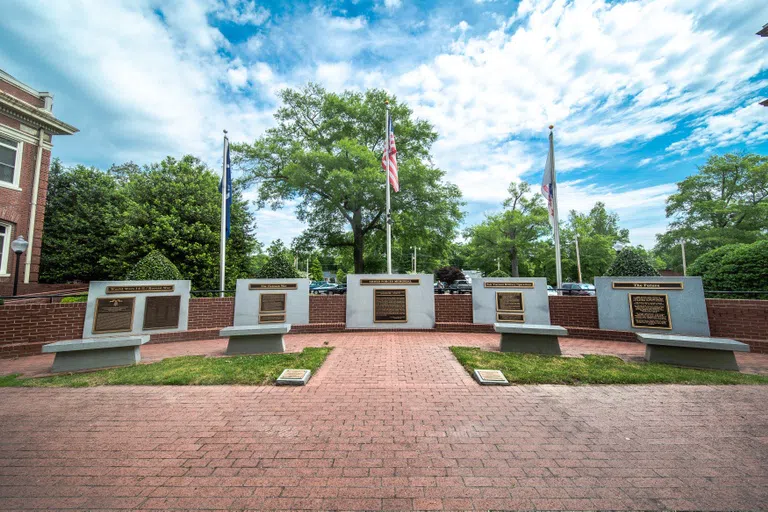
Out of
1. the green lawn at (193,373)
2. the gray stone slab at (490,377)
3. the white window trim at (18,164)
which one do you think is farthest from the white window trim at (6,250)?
the gray stone slab at (490,377)

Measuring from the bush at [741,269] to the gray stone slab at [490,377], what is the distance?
8.50 m

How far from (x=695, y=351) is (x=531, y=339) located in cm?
292

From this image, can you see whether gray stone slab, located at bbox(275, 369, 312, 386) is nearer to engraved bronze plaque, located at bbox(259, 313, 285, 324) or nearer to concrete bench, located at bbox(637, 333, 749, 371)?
engraved bronze plaque, located at bbox(259, 313, 285, 324)

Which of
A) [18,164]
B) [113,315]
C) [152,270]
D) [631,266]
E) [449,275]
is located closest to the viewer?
[113,315]

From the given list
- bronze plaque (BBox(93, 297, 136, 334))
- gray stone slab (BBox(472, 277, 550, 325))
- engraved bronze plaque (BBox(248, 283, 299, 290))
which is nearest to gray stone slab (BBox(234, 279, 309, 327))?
engraved bronze plaque (BBox(248, 283, 299, 290))

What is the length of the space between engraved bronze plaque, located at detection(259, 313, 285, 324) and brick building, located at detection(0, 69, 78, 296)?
1256cm

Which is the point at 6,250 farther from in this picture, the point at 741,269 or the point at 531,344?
the point at 741,269

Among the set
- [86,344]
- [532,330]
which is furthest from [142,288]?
[532,330]

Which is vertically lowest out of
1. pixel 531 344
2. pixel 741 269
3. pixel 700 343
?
pixel 531 344

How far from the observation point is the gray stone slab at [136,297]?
26.8 ft

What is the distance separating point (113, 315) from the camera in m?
8.38

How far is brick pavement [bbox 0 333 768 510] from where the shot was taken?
8.34 feet

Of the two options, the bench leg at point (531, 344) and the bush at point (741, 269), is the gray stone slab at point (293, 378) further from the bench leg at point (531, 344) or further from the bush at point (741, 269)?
the bush at point (741, 269)

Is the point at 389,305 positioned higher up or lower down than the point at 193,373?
higher up
